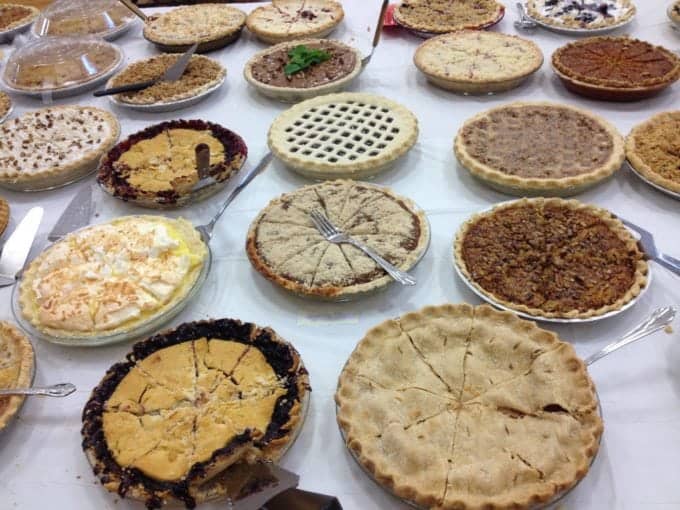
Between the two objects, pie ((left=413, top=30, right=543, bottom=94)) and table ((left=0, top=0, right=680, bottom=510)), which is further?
pie ((left=413, top=30, right=543, bottom=94))

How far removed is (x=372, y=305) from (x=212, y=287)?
24.8 inches

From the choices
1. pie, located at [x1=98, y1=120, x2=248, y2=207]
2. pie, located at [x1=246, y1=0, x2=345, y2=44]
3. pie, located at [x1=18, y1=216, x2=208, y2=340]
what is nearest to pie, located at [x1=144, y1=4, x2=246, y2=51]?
pie, located at [x1=246, y1=0, x2=345, y2=44]

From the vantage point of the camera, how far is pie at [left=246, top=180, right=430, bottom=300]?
6.62 ft

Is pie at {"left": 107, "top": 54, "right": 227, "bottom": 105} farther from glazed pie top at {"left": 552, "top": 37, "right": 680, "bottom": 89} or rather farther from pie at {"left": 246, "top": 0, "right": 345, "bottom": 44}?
glazed pie top at {"left": 552, "top": 37, "right": 680, "bottom": 89}

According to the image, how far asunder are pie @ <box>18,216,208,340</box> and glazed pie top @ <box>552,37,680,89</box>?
7.37ft

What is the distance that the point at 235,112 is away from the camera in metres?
3.29

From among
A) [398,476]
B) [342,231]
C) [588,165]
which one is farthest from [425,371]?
[588,165]

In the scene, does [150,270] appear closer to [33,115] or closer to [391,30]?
[33,115]

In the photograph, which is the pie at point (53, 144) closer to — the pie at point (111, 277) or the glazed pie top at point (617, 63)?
the pie at point (111, 277)

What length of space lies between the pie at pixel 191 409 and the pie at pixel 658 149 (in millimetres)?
1669

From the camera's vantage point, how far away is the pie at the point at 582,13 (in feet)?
11.9

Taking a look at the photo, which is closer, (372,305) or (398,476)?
(398,476)

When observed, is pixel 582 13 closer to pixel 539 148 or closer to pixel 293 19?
pixel 539 148

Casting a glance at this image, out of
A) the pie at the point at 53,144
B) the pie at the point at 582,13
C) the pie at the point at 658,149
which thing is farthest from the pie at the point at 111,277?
the pie at the point at 582,13
